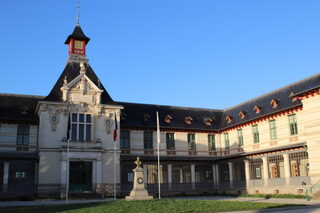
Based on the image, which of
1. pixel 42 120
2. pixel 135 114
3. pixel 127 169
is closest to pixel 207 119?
pixel 135 114

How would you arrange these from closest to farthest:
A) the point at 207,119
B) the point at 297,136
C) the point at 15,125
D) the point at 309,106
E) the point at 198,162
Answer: the point at 309,106 → the point at 297,136 → the point at 15,125 → the point at 198,162 → the point at 207,119

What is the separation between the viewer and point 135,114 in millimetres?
41094

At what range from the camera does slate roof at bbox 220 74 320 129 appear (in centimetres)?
3322

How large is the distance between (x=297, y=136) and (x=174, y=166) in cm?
1483

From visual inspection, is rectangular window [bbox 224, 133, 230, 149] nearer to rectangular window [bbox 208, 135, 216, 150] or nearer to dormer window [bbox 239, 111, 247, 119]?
rectangular window [bbox 208, 135, 216, 150]

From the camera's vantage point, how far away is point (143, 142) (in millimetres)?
39531

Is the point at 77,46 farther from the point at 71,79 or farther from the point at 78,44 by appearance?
the point at 71,79

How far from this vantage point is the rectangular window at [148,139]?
3972 cm

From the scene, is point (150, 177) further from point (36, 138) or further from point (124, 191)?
point (36, 138)

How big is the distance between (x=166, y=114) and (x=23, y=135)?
16.0m

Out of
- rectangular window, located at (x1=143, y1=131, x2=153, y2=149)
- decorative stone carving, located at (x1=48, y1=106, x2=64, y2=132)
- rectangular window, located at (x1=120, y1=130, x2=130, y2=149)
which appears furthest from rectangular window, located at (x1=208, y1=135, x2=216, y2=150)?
decorative stone carving, located at (x1=48, y1=106, x2=64, y2=132)

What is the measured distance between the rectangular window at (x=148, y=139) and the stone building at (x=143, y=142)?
11 centimetres

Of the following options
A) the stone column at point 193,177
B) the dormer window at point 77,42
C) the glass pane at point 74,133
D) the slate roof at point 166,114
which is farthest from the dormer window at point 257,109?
the dormer window at point 77,42

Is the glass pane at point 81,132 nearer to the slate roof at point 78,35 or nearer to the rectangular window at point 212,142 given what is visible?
the slate roof at point 78,35
